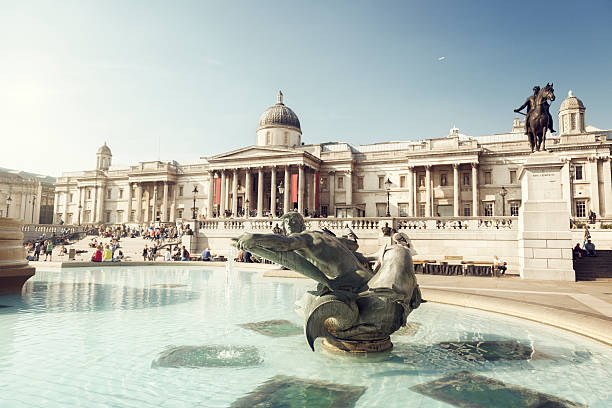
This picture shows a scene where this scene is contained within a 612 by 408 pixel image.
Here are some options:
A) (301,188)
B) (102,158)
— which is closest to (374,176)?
(301,188)

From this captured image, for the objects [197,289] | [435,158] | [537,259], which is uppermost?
[435,158]

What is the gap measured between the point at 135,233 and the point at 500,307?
39.3m

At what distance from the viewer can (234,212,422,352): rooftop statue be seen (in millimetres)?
4738

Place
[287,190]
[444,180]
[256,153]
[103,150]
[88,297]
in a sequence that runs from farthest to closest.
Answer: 1. [103,150]
2. [256,153]
3. [444,180]
4. [287,190]
5. [88,297]

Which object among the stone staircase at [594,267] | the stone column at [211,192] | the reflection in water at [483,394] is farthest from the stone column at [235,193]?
the reflection in water at [483,394]

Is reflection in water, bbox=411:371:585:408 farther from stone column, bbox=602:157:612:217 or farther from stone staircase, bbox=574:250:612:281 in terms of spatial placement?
stone column, bbox=602:157:612:217

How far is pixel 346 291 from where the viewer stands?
499 centimetres

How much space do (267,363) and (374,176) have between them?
156 ft

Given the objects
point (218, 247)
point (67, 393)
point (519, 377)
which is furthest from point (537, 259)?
point (218, 247)

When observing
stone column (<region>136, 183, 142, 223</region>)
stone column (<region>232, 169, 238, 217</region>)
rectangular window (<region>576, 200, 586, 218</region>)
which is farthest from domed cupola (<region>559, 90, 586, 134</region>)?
stone column (<region>136, 183, 142, 223</region>)

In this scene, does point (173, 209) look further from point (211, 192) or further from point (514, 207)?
point (514, 207)

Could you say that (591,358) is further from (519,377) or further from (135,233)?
(135,233)

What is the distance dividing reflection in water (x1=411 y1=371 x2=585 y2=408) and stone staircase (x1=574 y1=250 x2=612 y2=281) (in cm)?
1448

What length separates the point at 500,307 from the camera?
7.97 m
